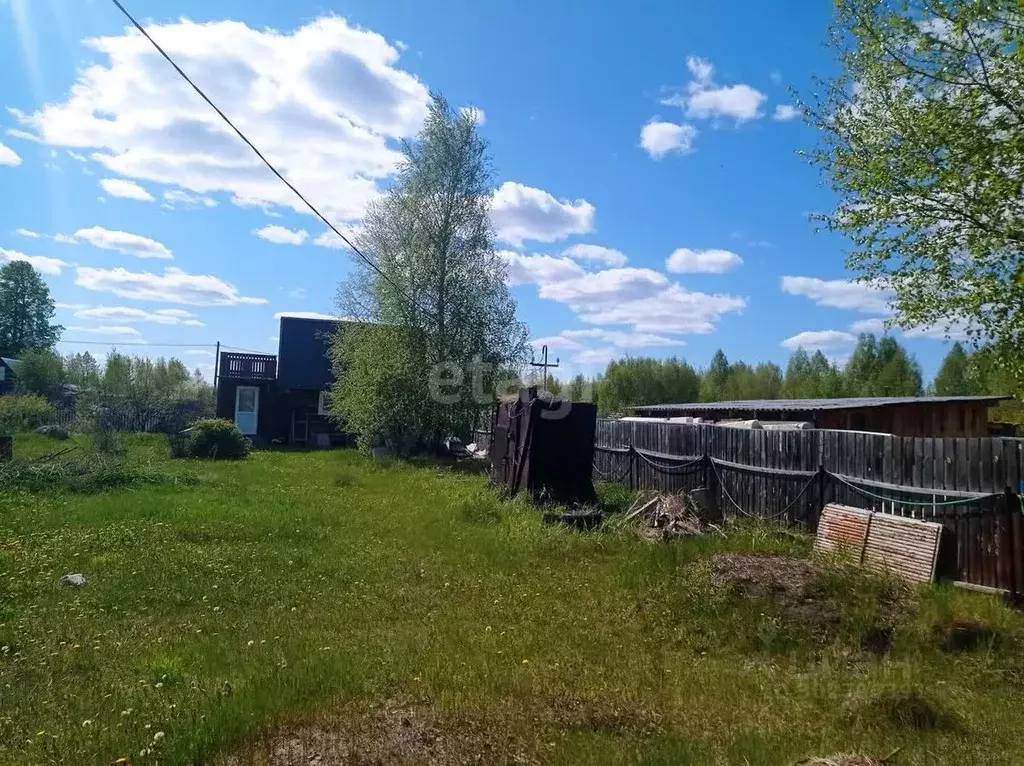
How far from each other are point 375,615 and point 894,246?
28.9ft

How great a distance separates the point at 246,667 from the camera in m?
5.27

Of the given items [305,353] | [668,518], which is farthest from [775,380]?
[668,518]

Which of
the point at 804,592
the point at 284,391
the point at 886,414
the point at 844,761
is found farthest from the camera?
the point at 284,391

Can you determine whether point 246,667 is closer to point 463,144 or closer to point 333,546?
point 333,546

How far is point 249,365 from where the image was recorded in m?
34.3

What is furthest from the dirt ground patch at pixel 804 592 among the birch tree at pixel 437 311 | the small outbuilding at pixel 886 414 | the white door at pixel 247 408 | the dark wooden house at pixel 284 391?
the white door at pixel 247 408

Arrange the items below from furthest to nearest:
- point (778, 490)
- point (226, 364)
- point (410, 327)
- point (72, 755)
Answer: point (226, 364), point (410, 327), point (778, 490), point (72, 755)

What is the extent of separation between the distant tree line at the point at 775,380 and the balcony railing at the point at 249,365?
1581cm

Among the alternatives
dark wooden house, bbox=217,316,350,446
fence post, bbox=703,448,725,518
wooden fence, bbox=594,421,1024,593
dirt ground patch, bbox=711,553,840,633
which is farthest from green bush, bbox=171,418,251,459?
dirt ground patch, bbox=711,553,840,633

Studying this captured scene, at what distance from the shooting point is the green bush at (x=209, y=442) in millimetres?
24484

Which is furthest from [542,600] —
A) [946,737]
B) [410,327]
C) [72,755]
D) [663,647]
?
[410,327]

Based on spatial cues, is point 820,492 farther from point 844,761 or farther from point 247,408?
point 247,408

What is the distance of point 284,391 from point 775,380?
1630 inches

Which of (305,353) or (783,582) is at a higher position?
(305,353)
